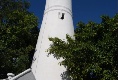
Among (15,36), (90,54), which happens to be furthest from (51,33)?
(15,36)

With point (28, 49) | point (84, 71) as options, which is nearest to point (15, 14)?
point (28, 49)

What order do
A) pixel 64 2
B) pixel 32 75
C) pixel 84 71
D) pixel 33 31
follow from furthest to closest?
pixel 33 31 → pixel 64 2 → pixel 32 75 → pixel 84 71

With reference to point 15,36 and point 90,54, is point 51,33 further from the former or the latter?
point 15,36

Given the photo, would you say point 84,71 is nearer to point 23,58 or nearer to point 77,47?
point 77,47

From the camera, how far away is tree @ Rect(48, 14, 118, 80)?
1769cm

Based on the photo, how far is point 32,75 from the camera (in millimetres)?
18750

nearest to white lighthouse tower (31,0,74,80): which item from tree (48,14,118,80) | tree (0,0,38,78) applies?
tree (48,14,118,80)

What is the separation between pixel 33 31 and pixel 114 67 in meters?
9.77

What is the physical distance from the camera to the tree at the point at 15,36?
21.8 metres

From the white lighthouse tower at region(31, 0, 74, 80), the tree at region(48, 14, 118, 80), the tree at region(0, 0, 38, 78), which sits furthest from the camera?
the tree at region(0, 0, 38, 78)

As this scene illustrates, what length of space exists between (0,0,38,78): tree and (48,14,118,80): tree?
403 centimetres

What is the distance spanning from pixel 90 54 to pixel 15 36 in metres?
7.65

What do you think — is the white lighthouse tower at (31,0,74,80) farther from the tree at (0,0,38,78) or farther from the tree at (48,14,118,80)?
the tree at (0,0,38,78)

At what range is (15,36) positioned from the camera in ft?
74.8
